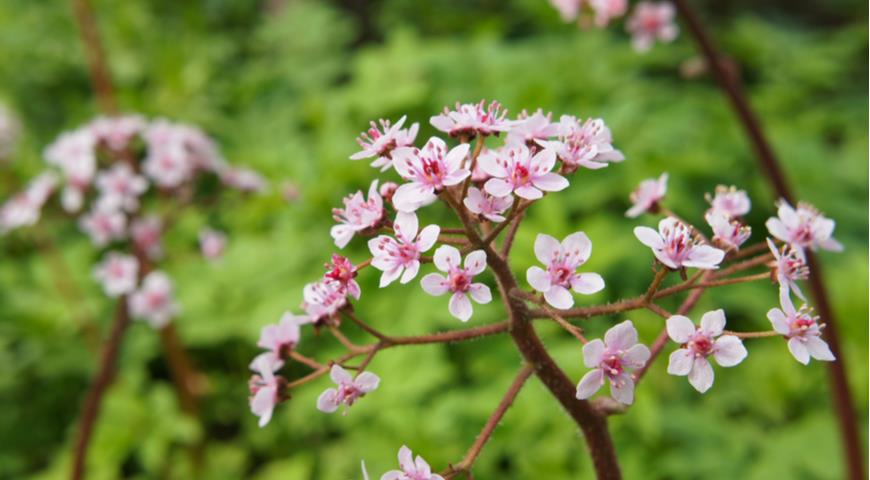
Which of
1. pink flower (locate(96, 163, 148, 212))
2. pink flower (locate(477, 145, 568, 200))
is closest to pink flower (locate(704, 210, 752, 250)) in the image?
pink flower (locate(477, 145, 568, 200))

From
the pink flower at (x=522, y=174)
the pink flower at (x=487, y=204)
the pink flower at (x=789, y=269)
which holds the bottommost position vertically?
the pink flower at (x=789, y=269)

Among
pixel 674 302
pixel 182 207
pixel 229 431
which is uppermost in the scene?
pixel 182 207

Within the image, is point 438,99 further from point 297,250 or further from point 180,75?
point 180,75

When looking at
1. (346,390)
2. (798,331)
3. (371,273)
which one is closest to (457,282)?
(346,390)

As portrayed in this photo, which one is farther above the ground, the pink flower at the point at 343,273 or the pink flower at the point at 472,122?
the pink flower at the point at 472,122

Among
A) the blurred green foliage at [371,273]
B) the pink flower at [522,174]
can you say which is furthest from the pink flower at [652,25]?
the pink flower at [522,174]

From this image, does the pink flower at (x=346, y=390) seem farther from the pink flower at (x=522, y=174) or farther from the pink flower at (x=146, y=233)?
the pink flower at (x=146, y=233)

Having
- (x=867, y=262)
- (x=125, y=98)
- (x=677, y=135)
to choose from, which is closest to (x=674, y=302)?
(x=867, y=262)

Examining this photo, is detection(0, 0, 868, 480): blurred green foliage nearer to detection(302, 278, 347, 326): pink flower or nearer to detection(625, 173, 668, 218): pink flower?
detection(625, 173, 668, 218): pink flower
